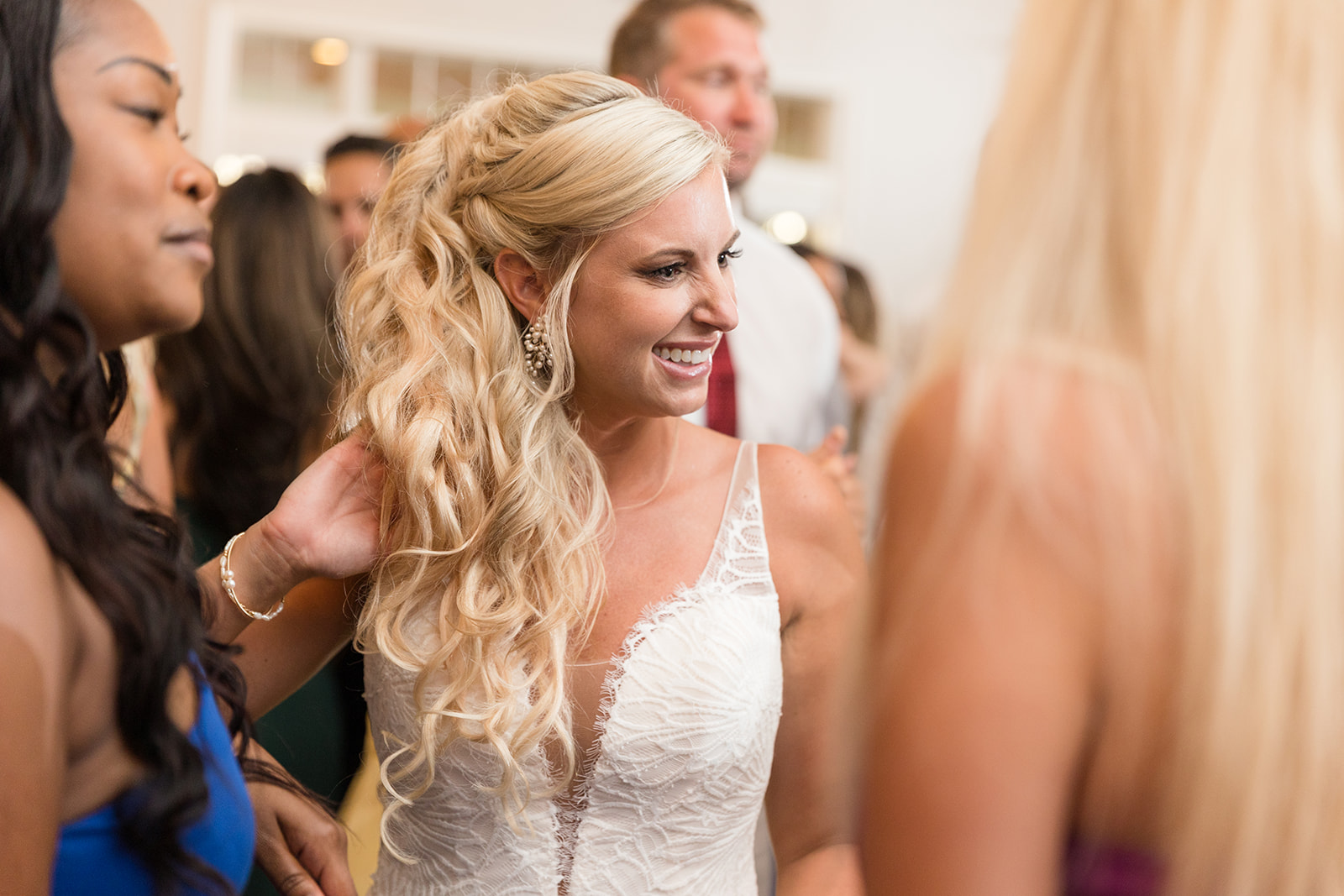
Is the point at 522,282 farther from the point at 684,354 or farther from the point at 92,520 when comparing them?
the point at 92,520

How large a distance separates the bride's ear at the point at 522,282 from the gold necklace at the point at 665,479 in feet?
0.93

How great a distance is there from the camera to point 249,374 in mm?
2744

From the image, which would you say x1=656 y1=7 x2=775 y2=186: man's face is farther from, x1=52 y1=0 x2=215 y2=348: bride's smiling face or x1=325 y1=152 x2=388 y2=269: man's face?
x1=52 y1=0 x2=215 y2=348: bride's smiling face

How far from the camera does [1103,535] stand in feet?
2.26

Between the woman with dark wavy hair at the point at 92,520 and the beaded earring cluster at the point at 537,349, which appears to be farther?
the beaded earring cluster at the point at 537,349

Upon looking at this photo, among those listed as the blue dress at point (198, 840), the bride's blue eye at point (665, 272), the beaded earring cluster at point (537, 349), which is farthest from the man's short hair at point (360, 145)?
the blue dress at point (198, 840)

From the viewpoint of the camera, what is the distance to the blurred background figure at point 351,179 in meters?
3.60

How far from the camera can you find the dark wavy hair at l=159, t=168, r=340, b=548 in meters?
2.71

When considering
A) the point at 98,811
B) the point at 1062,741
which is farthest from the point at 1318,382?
the point at 98,811

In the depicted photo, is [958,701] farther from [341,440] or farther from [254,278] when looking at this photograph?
[254,278]

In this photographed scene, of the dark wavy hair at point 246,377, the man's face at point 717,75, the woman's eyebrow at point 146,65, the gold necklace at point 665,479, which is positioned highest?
the man's face at point 717,75

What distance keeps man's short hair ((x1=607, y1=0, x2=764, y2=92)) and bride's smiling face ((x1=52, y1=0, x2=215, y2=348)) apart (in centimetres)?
160

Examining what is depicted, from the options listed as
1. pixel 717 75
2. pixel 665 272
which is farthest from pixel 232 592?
pixel 717 75

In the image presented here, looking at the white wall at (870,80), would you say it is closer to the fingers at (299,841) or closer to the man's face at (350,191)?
the man's face at (350,191)
